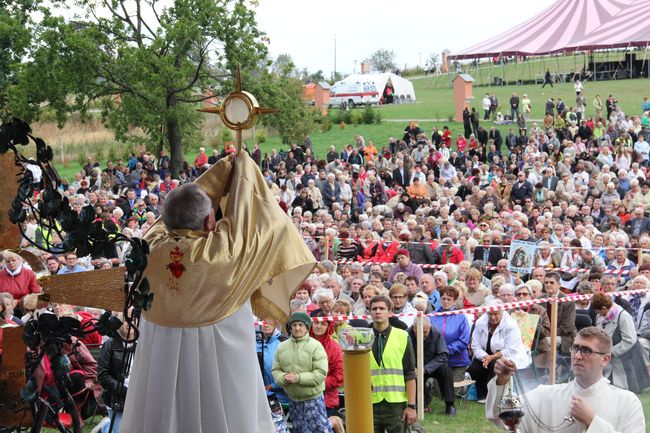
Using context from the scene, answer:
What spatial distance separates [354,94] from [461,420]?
4582 centimetres

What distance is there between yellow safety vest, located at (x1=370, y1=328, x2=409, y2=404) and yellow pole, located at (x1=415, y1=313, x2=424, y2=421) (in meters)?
1.31

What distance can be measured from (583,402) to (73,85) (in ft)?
82.8

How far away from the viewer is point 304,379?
8.12 metres

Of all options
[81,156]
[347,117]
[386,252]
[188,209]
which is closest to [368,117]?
[347,117]

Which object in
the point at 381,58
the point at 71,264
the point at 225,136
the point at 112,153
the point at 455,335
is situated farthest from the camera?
the point at 381,58

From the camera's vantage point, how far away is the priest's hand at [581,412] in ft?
12.8

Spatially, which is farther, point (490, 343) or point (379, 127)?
point (379, 127)

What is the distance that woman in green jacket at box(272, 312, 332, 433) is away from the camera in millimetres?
8133

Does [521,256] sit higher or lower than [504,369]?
lower

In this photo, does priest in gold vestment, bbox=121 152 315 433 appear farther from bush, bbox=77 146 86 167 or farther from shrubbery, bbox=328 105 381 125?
shrubbery, bbox=328 105 381 125

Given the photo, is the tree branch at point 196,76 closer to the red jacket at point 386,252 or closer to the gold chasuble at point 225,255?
the red jacket at point 386,252

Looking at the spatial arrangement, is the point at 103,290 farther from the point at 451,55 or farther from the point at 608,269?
the point at 451,55

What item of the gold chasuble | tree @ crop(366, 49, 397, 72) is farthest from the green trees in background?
tree @ crop(366, 49, 397, 72)

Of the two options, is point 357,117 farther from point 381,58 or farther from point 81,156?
point 381,58
